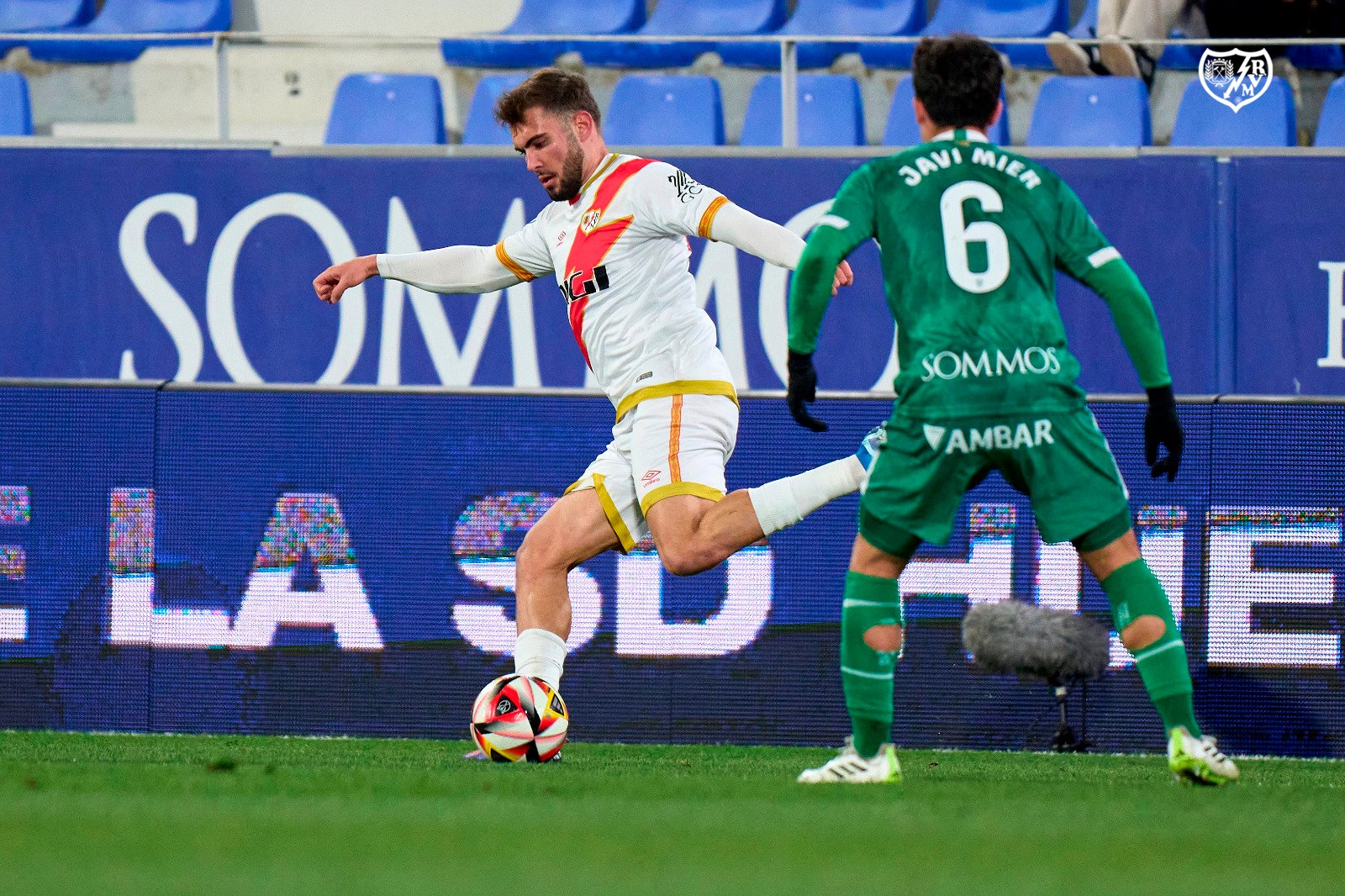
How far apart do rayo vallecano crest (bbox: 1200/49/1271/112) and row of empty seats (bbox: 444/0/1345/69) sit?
0.62 meters

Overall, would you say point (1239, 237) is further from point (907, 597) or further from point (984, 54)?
point (984, 54)

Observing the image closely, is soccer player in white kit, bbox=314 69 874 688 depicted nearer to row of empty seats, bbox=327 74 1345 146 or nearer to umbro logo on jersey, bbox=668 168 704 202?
umbro logo on jersey, bbox=668 168 704 202

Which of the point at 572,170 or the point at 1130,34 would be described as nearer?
the point at 572,170

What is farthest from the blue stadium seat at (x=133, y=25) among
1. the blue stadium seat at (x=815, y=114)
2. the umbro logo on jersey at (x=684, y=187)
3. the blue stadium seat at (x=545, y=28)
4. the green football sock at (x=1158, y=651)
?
the green football sock at (x=1158, y=651)

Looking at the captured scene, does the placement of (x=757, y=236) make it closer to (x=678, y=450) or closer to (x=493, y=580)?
(x=678, y=450)

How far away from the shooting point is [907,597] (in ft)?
23.2

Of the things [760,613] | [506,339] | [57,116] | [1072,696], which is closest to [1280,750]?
[1072,696]

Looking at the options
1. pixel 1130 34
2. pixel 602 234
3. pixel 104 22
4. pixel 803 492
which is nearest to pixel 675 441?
pixel 803 492

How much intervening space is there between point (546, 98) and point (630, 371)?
87 centimetres

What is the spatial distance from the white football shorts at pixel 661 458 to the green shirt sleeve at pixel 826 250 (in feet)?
4.11

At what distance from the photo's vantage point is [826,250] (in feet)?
14.5

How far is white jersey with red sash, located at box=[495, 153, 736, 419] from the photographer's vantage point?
5801 mm

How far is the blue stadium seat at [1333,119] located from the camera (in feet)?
32.5

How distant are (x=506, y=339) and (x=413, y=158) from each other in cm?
101
